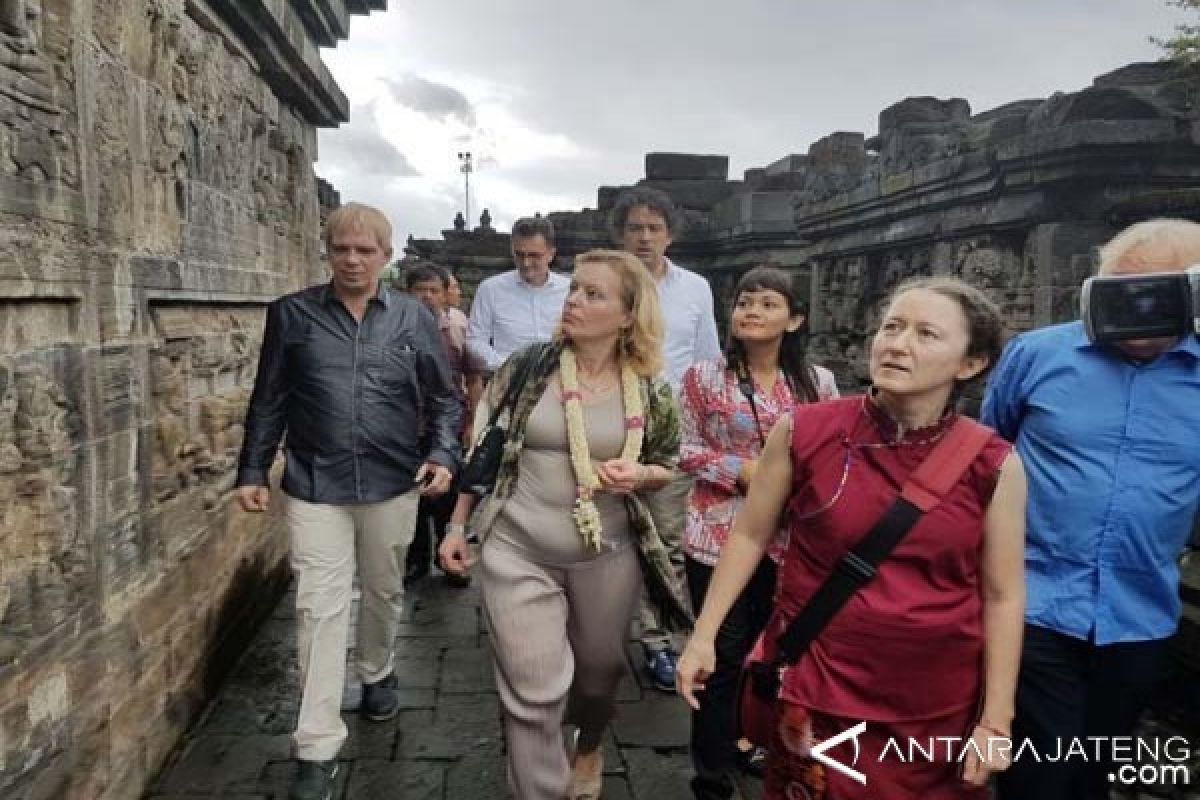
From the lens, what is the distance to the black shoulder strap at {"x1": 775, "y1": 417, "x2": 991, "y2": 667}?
1.88 m

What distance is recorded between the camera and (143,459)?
3.15 meters

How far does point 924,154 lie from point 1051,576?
5.48 meters

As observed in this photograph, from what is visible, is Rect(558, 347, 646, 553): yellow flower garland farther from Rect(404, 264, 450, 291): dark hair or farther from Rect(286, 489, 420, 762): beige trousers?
Rect(404, 264, 450, 291): dark hair

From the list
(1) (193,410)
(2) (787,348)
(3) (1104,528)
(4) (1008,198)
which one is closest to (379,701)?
(1) (193,410)

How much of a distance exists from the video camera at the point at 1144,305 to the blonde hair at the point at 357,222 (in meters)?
2.37

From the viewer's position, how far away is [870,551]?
190 centimetres

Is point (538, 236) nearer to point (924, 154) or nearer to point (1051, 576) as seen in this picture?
point (1051, 576)

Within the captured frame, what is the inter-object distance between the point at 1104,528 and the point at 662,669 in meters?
2.32

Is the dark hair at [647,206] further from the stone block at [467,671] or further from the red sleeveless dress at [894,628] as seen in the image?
the red sleeveless dress at [894,628]

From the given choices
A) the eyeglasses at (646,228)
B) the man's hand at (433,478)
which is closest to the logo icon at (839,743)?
the man's hand at (433,478)

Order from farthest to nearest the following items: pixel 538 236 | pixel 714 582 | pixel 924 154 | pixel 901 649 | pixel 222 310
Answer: pixel 924 154 < pixel 538 236 < pixel 222 310 < pixel 714 582 < pixel 901 649

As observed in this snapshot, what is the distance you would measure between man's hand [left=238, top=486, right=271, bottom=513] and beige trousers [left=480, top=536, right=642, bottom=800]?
100 cm

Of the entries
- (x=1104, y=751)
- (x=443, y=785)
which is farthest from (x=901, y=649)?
(x=443, y=785)

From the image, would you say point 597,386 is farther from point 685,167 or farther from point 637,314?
point 685,167
